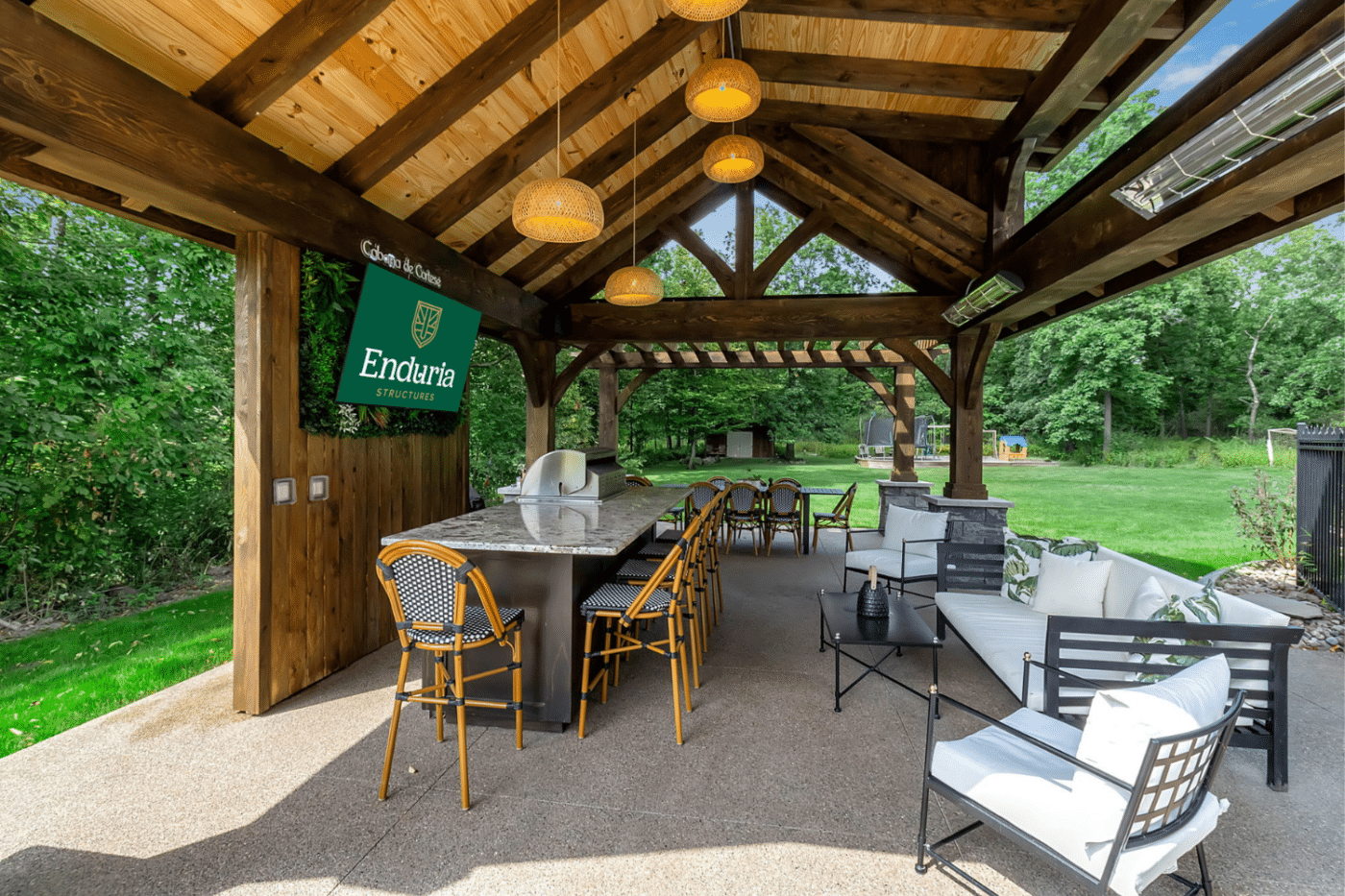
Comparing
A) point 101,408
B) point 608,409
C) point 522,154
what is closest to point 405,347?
point 522,154

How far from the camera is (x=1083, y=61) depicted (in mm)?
3295

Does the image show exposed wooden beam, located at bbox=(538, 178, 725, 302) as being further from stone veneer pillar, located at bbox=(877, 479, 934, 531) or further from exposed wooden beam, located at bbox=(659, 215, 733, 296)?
stone veneer pillar, located at bbox=(877, 479, 934, 531)

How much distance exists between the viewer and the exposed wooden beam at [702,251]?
6.72m

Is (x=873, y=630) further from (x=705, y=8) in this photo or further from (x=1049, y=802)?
(x=705, y=8)

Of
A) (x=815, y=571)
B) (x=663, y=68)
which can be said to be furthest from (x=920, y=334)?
(x=663, y=68)

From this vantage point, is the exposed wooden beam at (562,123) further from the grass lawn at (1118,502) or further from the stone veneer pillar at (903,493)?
the grass lawn at (1118,502)

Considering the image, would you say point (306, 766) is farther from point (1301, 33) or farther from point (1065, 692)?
point (1301, 33)

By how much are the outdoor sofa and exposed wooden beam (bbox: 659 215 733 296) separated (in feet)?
14.4

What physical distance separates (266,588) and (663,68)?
444 centimetres

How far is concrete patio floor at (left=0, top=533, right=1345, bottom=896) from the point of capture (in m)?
2.00

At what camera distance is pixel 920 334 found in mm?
6469

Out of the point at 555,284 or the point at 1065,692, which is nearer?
the point at 1065,692

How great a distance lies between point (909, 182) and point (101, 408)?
23.8 feet

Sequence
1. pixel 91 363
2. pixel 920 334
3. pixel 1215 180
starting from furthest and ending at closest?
pixel 920 334 < pixel 91 363 < pixel 1215 180
